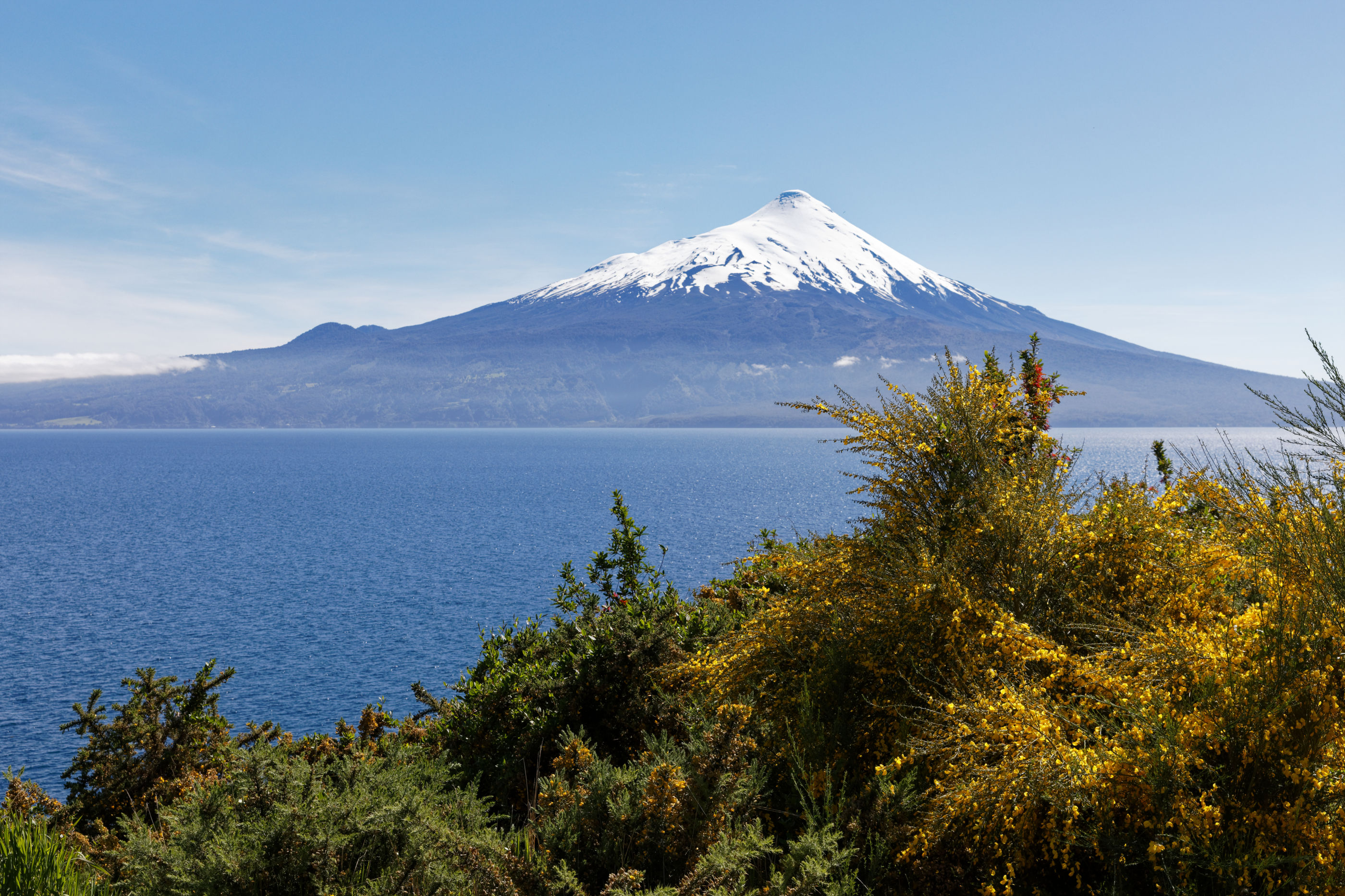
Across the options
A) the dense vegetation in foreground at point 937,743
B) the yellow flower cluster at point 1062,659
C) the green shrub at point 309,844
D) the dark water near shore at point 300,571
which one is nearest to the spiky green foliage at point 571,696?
Result: the dense vegetation in foreground at point 937,743

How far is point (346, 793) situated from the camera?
629 cm

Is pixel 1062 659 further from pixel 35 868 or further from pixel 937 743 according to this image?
pixel 35 868

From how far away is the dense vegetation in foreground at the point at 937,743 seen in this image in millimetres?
5594

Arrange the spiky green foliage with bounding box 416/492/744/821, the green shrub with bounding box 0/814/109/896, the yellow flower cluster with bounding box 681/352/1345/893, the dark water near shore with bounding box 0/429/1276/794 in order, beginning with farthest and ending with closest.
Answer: the dark water near shore with bounding box 0/429/1276/794, the spiky green foliage with bounding box 416/492/744/821, the green shrub with bounding box 0/814/109/896, the yellow flower cluster with bounding box 681/352/1345/893

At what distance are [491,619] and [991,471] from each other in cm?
3837

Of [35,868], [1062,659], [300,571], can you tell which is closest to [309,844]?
[35,868]

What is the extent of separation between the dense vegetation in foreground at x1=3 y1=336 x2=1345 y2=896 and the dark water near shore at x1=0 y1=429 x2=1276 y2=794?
8335 millimetres

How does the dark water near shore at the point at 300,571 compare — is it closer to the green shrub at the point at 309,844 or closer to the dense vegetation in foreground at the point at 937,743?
the dense vegetation in foreground at the point at 937,743

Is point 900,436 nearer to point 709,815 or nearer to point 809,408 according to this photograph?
point 809,408

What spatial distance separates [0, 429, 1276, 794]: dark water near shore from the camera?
33.4 meters

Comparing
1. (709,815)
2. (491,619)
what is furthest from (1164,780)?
(491,619)

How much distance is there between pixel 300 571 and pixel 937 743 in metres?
60.4

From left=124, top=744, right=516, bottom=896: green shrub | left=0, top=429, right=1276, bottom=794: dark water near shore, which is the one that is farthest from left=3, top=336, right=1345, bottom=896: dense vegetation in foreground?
left=0, top=429, right=1276, bottom=794: dark water near shore

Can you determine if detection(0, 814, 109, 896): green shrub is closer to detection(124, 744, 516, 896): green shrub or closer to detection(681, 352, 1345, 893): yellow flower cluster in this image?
detection(124, 744, 516, 896): green shrub
